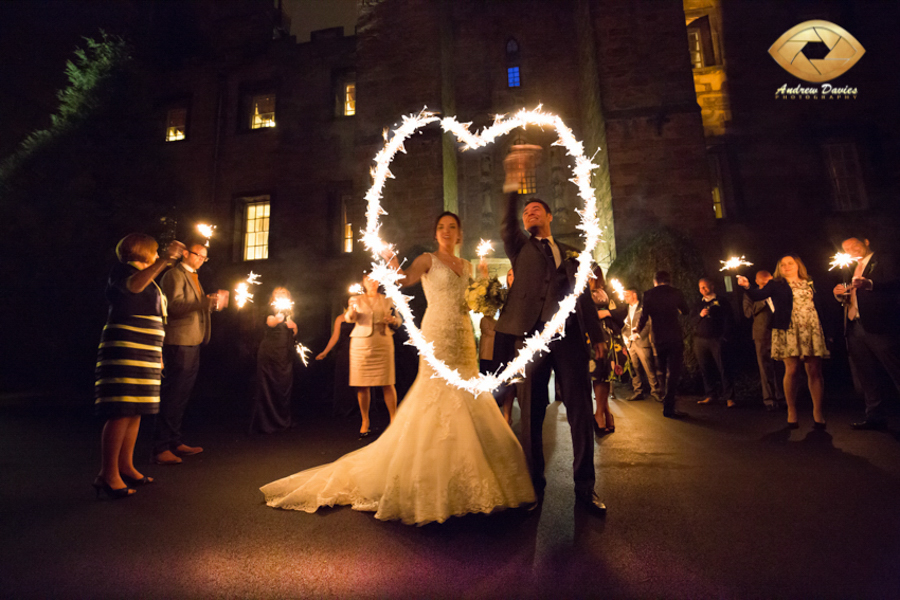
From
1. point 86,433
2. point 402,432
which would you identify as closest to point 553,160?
point 402,432

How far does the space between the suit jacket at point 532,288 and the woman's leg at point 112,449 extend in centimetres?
316

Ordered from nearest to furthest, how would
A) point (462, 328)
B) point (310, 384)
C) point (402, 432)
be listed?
point (402, 432) < point (462, 328) < point (310, 384)

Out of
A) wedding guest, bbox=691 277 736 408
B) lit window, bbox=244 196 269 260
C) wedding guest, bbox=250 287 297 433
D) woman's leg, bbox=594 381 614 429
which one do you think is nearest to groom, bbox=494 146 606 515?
woman's leg, bbox=594 381 614 429

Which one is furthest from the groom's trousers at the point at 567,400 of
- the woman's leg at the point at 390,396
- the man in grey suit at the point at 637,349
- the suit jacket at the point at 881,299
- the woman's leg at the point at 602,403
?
the man in grey suit at the point at 637,349

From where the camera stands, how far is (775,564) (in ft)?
6.64

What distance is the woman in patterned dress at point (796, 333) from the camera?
4.74 m

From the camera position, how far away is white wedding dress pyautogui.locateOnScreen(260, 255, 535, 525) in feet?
8.69

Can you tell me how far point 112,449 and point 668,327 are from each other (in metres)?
6.55

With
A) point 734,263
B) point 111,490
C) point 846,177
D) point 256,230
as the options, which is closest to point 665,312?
point 734,263

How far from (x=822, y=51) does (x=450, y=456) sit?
16.9 m

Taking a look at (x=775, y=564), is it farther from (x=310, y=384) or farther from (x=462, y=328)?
(x=310, y=384)

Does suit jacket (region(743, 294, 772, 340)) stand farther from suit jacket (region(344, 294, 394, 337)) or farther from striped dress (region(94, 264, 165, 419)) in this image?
striped dress (region(94, 264, 165, 419))

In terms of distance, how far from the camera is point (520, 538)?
2371mm

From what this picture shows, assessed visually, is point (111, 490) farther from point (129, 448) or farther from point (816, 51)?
point (816, 51)
